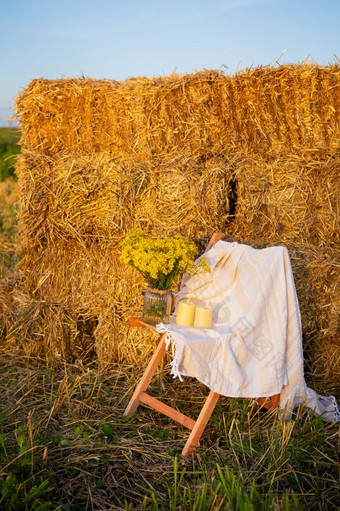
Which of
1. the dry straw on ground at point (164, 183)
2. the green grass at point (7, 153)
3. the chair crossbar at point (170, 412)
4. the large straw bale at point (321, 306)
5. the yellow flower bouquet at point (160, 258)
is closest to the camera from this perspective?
the chair crossbar at point (170, 412)

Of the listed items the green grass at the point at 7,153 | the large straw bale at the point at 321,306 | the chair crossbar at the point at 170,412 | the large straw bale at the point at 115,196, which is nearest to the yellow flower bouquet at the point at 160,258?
the large straw bale at the point at 115,196

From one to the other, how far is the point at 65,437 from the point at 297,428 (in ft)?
5.16

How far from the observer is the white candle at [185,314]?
350cm

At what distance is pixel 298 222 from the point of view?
4270 millimetres

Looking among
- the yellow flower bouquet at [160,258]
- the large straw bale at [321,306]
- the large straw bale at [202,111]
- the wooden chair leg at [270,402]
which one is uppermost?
the large straw bale at [202,111]

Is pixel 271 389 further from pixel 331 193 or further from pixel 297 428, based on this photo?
pixel 331 193

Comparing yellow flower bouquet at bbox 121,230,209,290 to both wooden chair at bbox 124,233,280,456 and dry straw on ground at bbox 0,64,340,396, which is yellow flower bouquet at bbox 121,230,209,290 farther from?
dry straw on ground at bbox 0,64,340,396

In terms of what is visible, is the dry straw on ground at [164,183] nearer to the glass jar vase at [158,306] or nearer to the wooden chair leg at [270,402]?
the wooden chair leg at [270,402]

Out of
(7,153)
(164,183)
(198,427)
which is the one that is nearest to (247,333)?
(198,427)

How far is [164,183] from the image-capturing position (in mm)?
4363

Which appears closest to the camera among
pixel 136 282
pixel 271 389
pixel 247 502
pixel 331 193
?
pixel 247 502

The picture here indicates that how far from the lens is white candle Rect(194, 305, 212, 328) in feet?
11.3

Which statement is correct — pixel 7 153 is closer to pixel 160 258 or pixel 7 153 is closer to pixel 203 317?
pixel 160 258

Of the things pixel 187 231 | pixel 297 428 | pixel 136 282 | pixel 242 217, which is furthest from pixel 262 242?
pixel 297 428
